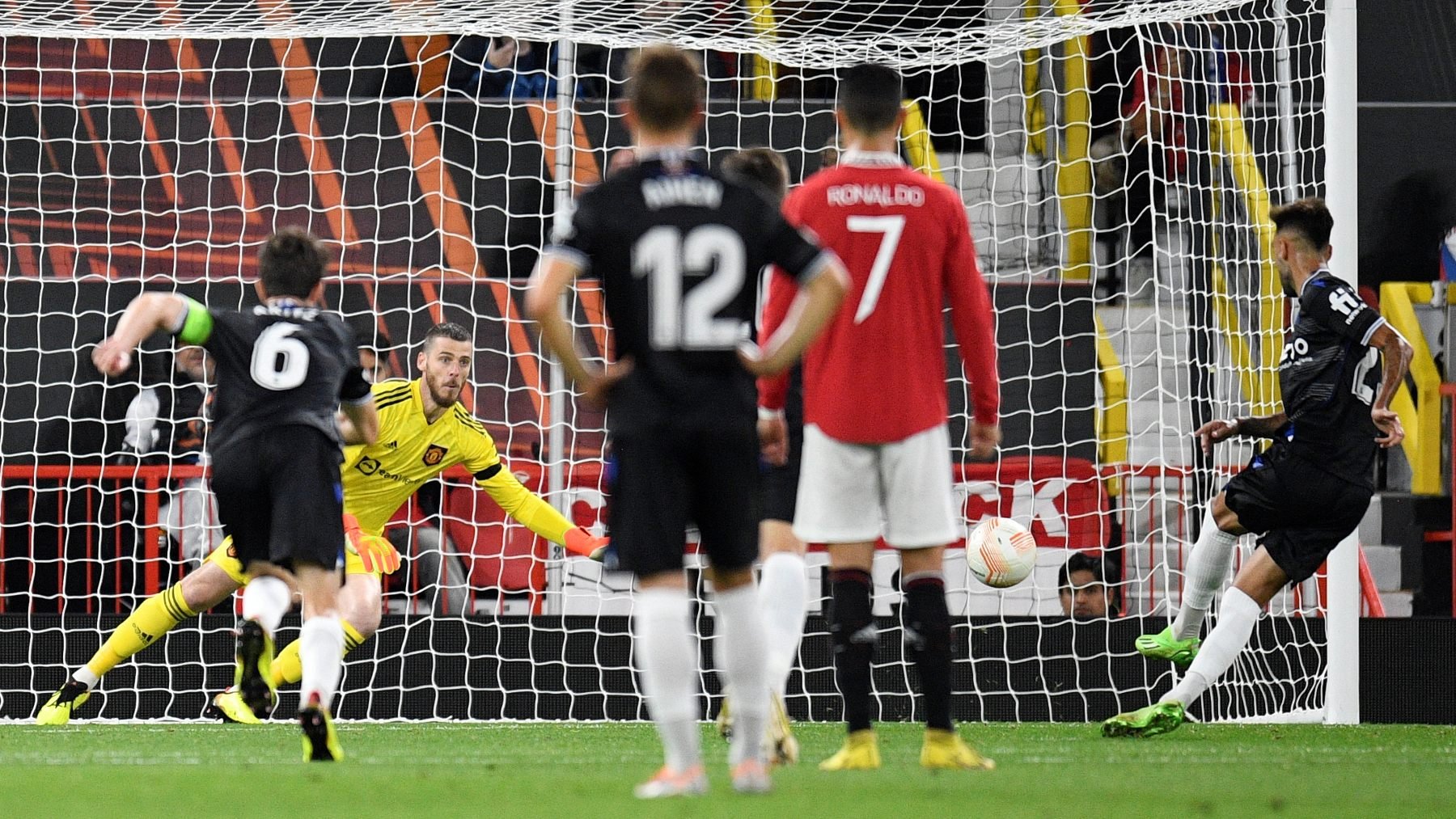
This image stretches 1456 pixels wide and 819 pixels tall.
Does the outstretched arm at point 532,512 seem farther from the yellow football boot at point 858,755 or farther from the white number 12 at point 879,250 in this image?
the white number 12 at point 879,250

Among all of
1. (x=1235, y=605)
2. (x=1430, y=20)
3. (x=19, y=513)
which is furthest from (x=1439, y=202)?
(x=19, y=513)

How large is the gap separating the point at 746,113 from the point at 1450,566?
201 inches

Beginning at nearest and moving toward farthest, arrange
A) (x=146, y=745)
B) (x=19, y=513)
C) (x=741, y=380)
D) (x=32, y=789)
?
(x=741, y=380) → (x=32, y=789) → (x=146, y=745) → (x=19, y=513)

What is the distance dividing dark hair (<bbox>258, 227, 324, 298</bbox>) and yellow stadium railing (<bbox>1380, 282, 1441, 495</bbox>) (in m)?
8.41

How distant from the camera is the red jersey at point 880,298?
4941 mm

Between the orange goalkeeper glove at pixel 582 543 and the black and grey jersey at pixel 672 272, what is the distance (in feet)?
11.1

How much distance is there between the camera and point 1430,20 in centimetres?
1455

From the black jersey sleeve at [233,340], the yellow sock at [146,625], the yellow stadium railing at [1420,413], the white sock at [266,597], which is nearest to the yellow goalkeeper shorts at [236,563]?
the yellow sock at [146,625]

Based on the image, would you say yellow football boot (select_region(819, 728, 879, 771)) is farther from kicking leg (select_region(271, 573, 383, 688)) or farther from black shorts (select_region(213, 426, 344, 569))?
kicking leg (select_region(271, 573, 383, 688))

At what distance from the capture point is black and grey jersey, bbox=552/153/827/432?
3.99 meters

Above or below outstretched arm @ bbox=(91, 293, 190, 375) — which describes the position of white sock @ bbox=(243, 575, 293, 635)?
below

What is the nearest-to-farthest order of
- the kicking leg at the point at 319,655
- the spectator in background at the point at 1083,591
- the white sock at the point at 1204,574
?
the kicking leg at the point at 319,655
the white sock at the point at 1204,574
the spectator in background at the point at 1083,591

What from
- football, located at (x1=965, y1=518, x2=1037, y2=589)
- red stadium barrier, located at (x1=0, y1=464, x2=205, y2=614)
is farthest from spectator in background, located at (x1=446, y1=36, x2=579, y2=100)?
football, located at (x1=965, y1=518, x2=1037, y2=589)

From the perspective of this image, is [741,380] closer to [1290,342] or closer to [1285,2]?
[1290,342]
